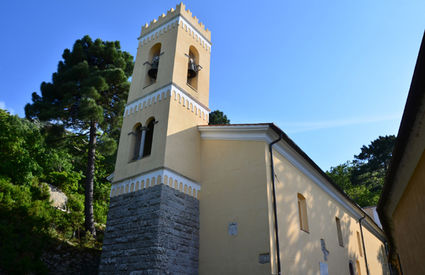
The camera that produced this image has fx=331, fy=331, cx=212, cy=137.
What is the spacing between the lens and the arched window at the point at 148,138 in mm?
10938

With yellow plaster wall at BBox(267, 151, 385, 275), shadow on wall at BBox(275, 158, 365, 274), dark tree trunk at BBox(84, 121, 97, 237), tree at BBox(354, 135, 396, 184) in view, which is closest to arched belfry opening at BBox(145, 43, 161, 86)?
dark tree trunk at BBox(84, 121, 97, 237)

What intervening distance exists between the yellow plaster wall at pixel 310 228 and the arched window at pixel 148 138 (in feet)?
13.5

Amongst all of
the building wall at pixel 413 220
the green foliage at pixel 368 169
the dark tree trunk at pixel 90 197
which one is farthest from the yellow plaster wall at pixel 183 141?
the green foliage at pixel 368 169

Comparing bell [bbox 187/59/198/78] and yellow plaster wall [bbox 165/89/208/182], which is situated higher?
bell [bbox 187/59/198/78]

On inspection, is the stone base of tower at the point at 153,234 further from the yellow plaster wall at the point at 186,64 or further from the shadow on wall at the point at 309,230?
the yellow plaster wall at the point at 186,64

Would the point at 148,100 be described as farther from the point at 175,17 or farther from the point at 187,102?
the point at 175,17

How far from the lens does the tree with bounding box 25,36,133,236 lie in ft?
48.9

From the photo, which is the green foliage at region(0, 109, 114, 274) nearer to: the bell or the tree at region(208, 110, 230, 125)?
the bell

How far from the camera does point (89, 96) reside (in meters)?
15.2

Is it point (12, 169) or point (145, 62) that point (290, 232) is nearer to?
point (145, 62)

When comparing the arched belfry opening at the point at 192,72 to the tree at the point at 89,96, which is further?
the tree at the point at 89,96

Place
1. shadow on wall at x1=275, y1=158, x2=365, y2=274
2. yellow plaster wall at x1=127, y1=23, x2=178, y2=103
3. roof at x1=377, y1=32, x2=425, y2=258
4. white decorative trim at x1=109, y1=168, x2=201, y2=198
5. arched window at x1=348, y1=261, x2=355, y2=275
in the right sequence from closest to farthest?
roof at x1=377, y1=32, x2=425, y2=258, shadow on wall at x1=275, y1=158, x2=365, y2=274, white decorative trim at x1=109, y1=168, x2=201, y2=198, yellow plaster wall at x1=127, y1=23, x2=178, y2=103, arched window at x1=348, y1=261, x2=355, y2=275

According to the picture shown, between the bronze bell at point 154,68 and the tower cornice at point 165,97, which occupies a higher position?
the bronze bell at point 154,68

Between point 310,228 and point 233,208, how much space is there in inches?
135
